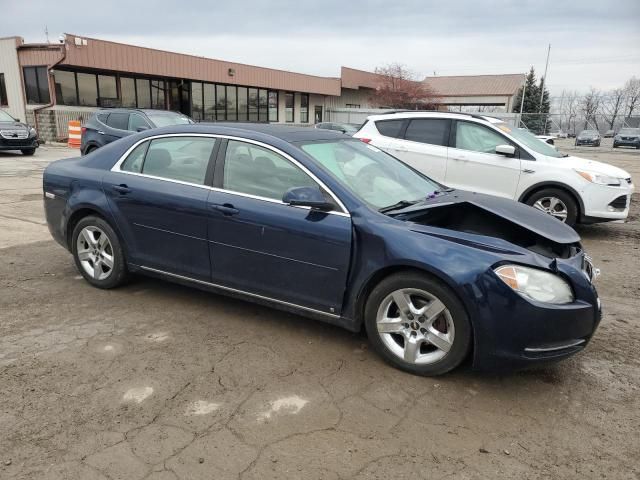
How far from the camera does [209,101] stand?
31.2m

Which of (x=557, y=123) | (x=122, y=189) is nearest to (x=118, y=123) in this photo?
(x=122, y=189)

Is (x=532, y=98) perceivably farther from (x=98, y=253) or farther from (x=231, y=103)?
(x=98, y=253)

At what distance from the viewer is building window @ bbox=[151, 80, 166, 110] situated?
27797mm

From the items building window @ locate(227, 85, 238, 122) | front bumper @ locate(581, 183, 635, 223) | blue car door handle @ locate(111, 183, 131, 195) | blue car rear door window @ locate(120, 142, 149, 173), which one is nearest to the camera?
blue car door handle @ locate(111, 183, 131, 195)

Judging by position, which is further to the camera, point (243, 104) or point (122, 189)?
point (243, 104)

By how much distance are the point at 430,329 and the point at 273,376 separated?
104 cm

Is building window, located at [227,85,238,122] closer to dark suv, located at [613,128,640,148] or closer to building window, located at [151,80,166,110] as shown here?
building window, located at [151,80,166,110]

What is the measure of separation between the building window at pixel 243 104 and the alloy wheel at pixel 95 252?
96.6ft

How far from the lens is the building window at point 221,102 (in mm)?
31688

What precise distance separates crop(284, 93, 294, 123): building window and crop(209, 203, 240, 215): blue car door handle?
34.9 metres

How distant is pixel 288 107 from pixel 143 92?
42.6ft

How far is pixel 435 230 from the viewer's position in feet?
11.0

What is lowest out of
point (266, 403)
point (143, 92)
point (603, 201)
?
point (266, 403)

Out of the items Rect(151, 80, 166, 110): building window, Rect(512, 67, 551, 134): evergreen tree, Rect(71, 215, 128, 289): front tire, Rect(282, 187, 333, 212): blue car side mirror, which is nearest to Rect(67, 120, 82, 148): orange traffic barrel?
Rect(151, 80, 166, 110): building window
